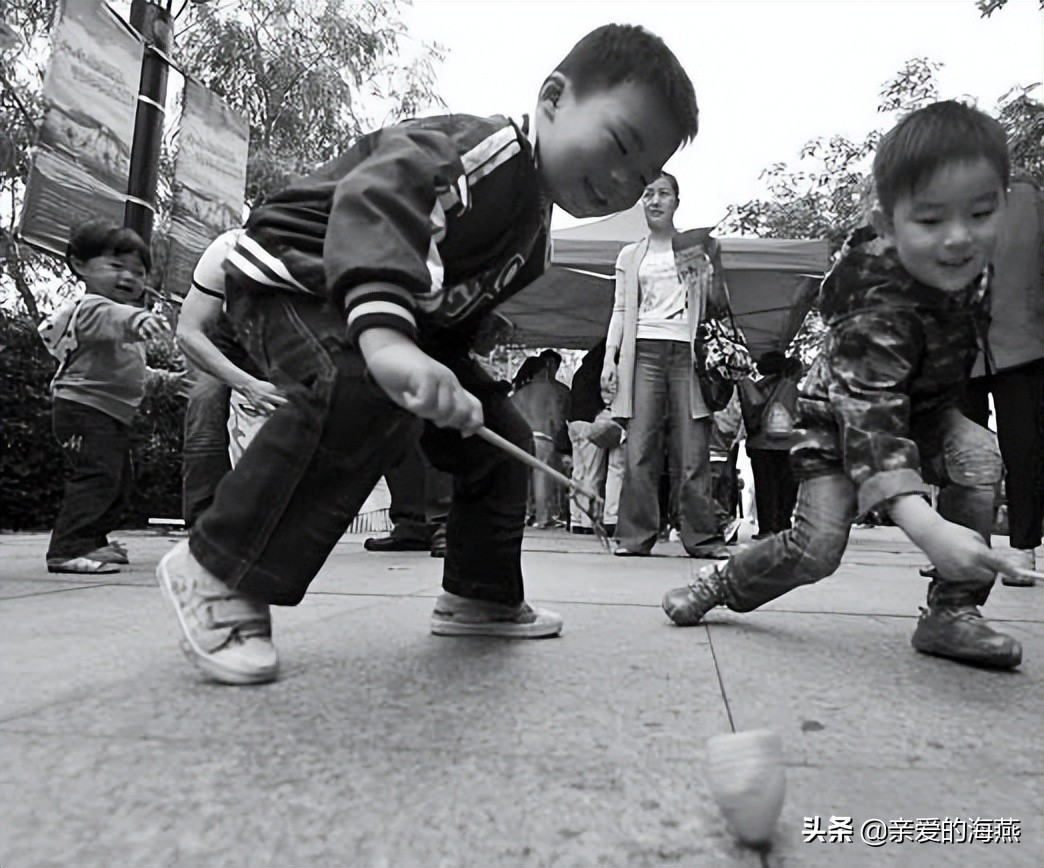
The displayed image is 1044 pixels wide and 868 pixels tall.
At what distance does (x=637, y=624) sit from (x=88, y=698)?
1.24 meters

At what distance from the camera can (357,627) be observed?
2.16 metres

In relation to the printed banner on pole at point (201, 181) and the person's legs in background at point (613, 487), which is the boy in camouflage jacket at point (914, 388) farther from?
the person's legs in background at point (613, 487)

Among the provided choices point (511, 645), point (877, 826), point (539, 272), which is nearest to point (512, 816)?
point (877, 826)

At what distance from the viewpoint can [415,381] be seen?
1364 mm

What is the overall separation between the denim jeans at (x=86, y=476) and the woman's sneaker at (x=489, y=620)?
1.97 metres

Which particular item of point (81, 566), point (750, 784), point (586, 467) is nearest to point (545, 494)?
point (586, 467)

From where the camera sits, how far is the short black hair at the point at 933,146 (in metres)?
1.74

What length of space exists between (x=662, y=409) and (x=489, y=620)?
8.63ft

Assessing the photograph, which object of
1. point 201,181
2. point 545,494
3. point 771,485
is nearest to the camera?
point 201,181

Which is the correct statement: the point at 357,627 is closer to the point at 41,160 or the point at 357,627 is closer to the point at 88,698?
the point at 88,698

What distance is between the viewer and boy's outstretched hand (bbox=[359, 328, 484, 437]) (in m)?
1.36

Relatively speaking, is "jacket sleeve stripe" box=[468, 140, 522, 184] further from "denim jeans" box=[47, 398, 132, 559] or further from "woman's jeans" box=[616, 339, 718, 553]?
"woman's jeans" box=[616, 339, 718, 553]

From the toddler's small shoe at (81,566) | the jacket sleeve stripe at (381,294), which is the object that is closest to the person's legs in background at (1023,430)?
the jacket sleeve stripe at (381,294)

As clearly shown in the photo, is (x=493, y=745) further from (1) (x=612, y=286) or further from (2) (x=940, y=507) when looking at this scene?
(1) (x=612, y=286)
